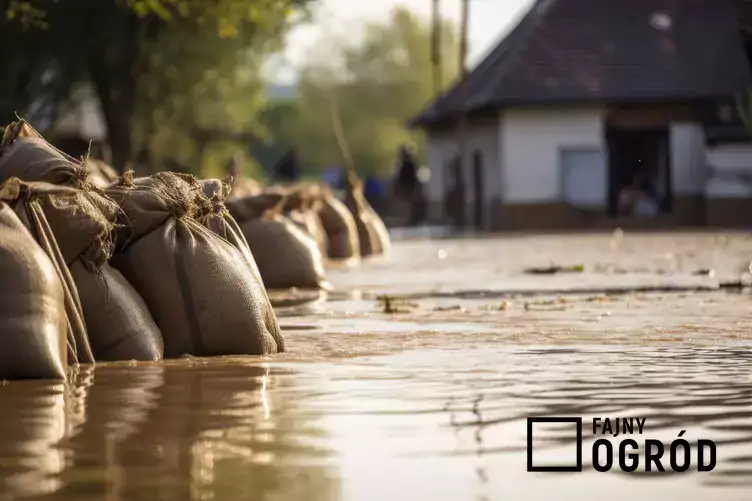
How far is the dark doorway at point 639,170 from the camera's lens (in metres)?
50.5

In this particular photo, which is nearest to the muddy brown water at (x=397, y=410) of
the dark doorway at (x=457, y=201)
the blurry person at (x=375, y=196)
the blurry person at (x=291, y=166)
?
the dark doorway at (x=457, y=201)

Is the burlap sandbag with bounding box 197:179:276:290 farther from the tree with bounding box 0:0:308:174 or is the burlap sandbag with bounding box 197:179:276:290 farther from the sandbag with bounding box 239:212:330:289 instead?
the tree with bounding box 0:0:308:174

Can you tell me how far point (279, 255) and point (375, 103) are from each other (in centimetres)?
10976

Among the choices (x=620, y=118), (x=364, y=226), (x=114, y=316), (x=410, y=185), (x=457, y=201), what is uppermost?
(x=620, y=118)

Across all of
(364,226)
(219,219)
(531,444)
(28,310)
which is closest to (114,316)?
(28,310)

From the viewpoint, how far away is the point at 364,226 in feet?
101

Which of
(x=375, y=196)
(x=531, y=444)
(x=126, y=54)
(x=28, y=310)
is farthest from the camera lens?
(x=375, y=196)

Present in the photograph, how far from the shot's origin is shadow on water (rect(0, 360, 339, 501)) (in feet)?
19.3

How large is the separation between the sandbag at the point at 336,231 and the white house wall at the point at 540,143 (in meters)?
22.2

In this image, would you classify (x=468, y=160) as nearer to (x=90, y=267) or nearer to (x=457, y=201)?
(x=457, y=201)

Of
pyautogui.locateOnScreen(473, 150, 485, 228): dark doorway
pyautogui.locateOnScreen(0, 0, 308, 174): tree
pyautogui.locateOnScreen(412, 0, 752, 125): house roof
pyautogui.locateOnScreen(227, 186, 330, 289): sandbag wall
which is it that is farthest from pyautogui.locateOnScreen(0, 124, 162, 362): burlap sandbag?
pyautogui.locateOnScreen(473, 150, 485, 228): dark doorway

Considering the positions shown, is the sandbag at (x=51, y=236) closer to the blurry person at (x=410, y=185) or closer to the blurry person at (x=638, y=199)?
the blurry person at (x=638, y=199)

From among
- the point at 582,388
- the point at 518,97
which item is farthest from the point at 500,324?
the point at 518,97

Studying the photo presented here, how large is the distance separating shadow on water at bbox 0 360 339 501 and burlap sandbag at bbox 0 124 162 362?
36 cm
